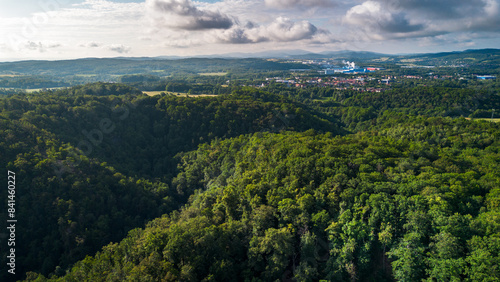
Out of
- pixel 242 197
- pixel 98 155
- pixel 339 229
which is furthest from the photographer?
pixel 98 155

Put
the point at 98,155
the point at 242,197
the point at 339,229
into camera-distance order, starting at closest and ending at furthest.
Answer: the point at 339,229 < the point at 242,197 < the point at 98,155

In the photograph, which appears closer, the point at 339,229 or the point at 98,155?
the point at 339,229

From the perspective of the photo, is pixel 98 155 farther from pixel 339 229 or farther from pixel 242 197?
pixel 339 229

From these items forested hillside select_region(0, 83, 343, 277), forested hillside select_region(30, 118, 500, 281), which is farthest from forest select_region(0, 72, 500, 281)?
forested hillside select_region(0, 83, 343, 277)

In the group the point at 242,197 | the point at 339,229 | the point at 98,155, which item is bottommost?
the point at 98,155

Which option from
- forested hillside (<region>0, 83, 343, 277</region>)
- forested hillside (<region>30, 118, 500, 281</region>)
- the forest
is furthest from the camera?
forested hillside (<region>0, 83, 343, 277</region>)

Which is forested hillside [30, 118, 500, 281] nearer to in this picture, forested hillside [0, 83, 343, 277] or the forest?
the forest

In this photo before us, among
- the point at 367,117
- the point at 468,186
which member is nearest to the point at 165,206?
the point at 468,186

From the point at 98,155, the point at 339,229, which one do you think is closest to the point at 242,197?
the point at 339,229

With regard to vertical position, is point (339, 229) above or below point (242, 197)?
above

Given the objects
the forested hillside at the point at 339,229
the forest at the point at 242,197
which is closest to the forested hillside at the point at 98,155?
the forest at the point at 242,197
